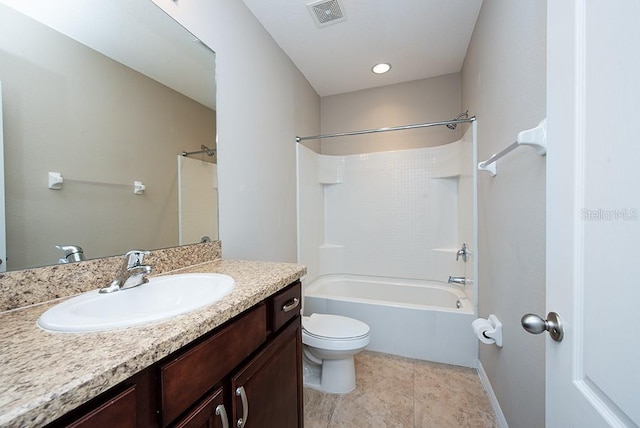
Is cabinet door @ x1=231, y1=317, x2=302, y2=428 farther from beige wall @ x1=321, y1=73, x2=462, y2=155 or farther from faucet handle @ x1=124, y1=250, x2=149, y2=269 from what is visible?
beige wall @ x1=321, y1=73, x2=462, y2=155

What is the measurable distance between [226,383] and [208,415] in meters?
0.08

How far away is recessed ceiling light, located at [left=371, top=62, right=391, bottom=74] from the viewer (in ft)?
7.55

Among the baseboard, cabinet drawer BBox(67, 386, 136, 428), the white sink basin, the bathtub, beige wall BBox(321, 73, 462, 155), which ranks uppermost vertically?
beige wall BBox(321, 73, 462, 155)

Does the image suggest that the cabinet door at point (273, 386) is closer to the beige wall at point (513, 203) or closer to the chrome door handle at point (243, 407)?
the chrome door handle at point (243, 407)

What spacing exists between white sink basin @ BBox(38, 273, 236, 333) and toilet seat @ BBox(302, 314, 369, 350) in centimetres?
91

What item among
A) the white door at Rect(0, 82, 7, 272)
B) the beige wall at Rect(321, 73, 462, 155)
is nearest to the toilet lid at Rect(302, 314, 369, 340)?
the white door at Rect(0, 82, 7, 272)

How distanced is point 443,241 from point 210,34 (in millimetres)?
2506

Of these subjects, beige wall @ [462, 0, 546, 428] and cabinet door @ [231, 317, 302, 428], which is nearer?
cabinet door @ [231, 317, 302, 428]

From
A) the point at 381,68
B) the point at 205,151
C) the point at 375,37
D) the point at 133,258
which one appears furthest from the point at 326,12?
the point at 133,258

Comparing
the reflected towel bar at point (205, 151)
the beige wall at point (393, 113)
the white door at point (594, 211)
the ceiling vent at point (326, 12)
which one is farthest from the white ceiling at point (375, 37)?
the white door at point (594, 211)

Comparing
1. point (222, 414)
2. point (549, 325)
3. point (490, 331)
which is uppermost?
point (549, 325)

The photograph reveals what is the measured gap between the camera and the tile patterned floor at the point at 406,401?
1.37 m

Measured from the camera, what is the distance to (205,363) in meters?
0.61

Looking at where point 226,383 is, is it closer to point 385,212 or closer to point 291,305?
point 291,305
